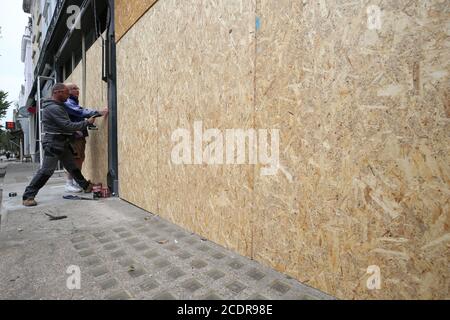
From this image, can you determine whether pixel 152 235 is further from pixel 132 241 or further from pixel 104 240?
pixel 104 240

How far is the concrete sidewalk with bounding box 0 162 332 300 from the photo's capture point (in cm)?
168

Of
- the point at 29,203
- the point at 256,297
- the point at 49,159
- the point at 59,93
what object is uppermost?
the point at 59,93

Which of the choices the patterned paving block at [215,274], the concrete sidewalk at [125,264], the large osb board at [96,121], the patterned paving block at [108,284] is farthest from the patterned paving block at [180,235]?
the large osb board at [96,121]

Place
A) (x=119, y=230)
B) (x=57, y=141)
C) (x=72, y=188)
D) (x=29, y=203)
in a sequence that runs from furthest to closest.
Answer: (x=72, y=188) < (x=57, y=141) < (x=29, y=203) < (x=119, y=230)

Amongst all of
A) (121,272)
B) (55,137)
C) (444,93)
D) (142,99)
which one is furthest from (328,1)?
(55,137)

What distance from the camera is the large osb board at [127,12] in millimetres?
3593

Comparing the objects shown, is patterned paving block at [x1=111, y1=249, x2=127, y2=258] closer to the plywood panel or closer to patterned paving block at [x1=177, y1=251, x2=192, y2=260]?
patterned paving block at [x1=177, y1=251, x2=192, y2=260]

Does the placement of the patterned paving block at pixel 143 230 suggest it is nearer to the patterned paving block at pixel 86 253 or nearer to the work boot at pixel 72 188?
the patterned paving block at pixel 86 253

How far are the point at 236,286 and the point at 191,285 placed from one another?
1.04 ft

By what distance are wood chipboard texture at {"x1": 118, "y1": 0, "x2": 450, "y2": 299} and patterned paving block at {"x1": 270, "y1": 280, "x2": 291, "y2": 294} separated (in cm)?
12

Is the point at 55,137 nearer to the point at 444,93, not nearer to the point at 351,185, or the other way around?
the point at 351,185

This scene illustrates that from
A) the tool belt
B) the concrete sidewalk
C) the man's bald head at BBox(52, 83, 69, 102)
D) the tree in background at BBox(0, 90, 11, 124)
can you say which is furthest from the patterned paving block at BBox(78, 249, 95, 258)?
the tree in background at BBox(0, 90, 11, 124)

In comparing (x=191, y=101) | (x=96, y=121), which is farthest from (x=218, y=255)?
(x=96, y=121)

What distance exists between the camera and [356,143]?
1467 millimetres
